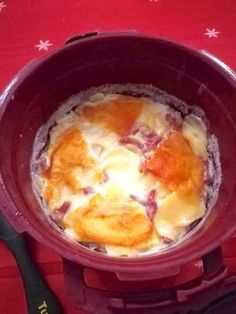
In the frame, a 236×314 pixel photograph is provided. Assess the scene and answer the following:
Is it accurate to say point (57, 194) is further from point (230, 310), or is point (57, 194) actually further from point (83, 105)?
point (230, 310)

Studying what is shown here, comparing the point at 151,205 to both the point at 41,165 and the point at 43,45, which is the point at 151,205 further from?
the point at 43,45

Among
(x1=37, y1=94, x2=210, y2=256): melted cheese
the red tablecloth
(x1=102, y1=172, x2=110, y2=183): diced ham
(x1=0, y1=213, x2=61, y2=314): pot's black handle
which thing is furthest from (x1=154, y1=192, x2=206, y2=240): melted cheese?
the red tablecloth

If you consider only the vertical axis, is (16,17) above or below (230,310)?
above

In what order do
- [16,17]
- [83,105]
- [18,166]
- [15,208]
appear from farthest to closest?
[16,17], [83,105], [18,166], [15,208]

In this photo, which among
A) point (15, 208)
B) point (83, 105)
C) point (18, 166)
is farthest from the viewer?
point (83, 105)

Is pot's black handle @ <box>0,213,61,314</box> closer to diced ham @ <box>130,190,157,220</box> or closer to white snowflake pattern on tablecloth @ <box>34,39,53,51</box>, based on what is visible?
diced ham @ <box>130,190,157,220</box>

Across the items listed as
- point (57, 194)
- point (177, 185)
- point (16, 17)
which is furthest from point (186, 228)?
point (16, 17)

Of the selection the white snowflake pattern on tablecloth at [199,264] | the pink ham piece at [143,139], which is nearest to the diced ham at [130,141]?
the pink ham piece at [143,139]

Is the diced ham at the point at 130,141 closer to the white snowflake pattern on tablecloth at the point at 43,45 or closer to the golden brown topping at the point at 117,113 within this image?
the golden brown topping at the point at 117,113
